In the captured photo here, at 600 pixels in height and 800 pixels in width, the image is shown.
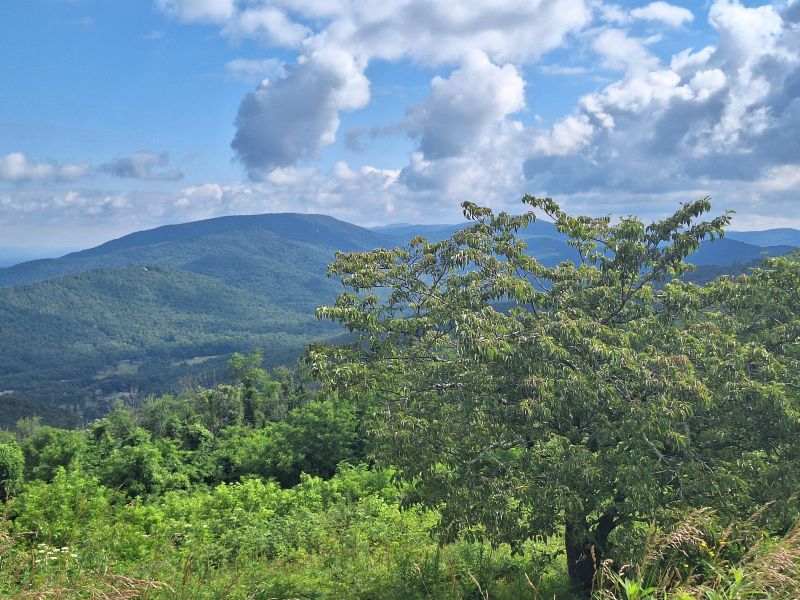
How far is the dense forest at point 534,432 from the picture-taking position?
27.5 ft

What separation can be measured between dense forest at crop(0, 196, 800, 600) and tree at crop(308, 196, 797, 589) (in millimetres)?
48

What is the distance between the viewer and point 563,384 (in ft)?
29.5

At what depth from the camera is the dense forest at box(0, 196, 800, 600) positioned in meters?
8.38

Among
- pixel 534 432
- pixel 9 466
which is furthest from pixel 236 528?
pixel 9 466

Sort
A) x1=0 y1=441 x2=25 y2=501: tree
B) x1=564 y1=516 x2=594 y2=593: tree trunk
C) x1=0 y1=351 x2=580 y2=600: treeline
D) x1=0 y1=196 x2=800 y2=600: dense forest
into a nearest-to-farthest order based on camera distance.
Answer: x1=0 y1=196 x2=800 y2=600: dense forest → x1=0 y1=351 x2=580 y2=600: treeline → x1=564 y1=516 x2=594 y2=593: tree trunk → x1=0 y1=441 x2=25 y2=501: tree

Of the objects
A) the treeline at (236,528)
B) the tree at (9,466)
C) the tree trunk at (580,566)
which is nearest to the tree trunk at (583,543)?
the tree trunk at (580,566)

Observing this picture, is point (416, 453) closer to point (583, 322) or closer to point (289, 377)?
point (583, 322)

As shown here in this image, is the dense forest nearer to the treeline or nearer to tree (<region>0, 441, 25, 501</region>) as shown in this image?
the treeline

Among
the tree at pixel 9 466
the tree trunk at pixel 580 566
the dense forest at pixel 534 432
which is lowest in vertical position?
the tree at pixel 9 466

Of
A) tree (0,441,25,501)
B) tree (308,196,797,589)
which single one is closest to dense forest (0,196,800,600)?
tree (308,196,797,589)

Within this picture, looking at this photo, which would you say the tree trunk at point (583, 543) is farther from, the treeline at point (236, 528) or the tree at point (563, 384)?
the treeline at point (236, 528)

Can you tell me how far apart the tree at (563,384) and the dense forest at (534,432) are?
0.16 feet

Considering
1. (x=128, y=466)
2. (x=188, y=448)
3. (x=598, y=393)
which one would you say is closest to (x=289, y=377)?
(x=188, y=448)

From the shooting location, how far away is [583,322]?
958cm
